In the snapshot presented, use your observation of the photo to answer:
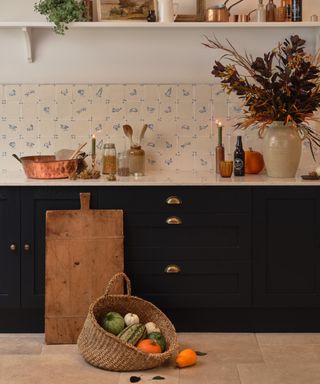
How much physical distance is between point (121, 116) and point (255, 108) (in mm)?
924

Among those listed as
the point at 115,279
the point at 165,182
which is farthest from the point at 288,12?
the point at 115,279

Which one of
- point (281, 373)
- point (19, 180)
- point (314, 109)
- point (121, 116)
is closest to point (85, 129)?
point (121, 116)

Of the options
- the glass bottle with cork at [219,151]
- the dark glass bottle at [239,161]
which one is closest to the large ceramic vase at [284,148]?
the dark glass bottle at [239,161]

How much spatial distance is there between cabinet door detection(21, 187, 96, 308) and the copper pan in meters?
0.17

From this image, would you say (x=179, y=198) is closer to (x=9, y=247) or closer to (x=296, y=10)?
(x=9, y=247)

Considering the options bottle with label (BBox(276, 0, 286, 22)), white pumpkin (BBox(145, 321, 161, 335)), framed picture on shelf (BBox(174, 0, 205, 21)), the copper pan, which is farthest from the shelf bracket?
white pumpkin (BBox(145, 321, 161, 335))

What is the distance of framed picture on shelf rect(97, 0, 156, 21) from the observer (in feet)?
16.6

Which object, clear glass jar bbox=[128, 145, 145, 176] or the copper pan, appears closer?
the copper pan

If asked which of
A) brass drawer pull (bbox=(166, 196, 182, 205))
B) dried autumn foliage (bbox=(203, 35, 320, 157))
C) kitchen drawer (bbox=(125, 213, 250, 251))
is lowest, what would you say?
kitchen drawer (bbox=(125, 213, 250, 251))

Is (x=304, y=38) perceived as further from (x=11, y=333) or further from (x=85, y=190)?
(x=11, y=333)

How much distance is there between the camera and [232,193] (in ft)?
15.5

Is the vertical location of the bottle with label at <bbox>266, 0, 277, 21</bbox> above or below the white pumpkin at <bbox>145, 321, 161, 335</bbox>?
above

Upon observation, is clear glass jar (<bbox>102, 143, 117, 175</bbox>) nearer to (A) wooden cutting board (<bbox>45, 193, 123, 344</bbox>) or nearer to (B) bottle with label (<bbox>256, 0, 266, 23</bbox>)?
(A) wooden cutting board (<bbox>45, 193, 123, 344</bbox>)

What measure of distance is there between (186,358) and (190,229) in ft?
2.71
